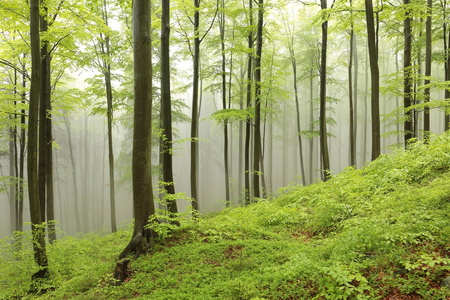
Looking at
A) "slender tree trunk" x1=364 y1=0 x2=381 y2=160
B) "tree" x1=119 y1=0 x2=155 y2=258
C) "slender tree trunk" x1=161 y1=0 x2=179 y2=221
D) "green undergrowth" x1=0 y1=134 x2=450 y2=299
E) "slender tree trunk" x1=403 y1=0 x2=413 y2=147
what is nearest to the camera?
"green undergrowth" x1=0 y1=134 x2=450 y2=299

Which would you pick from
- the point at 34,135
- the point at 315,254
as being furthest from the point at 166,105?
the point at 315,254

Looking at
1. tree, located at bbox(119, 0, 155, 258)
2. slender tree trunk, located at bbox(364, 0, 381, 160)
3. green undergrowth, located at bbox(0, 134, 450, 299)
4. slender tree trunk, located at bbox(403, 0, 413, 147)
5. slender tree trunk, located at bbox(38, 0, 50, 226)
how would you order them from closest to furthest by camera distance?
green undergrowth, located at bbox(0, 134, 450, 299), tree, located at bbox(119, 0, 155, 258), slender tree trunk, located at bbox(38, 0, 50, 226), slender tree trunk, located at bbox(364, 0, 381, 160), slender tree trunk, located at bbox(403, 0, 413, 147)

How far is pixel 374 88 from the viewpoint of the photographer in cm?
904

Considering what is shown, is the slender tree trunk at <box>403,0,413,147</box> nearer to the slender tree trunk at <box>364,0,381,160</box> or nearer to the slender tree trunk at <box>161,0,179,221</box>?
the slender tree trunk at <box>364,0,381,160</box>

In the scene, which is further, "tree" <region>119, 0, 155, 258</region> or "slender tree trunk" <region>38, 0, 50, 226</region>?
"slender tree trunk" <region>38, 0, 50, 226</region>

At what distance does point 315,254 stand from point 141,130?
14.6 ft

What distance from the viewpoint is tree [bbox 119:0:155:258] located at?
18.5 feet

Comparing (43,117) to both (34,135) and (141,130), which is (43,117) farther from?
(141,130)

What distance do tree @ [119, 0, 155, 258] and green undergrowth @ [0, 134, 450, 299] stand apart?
57 centimetres

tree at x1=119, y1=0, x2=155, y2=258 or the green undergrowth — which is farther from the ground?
tree at x1=119, y1=0, x2=155, y2=258

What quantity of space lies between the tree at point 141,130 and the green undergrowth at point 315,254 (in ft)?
1.87

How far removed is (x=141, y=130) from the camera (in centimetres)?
569

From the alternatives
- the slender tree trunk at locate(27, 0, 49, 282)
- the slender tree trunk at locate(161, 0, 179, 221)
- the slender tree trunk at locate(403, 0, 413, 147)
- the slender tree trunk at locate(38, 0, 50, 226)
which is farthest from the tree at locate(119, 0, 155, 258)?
the slender tree trunk at locate(403, 0, 413, 147)

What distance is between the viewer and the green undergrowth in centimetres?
316
